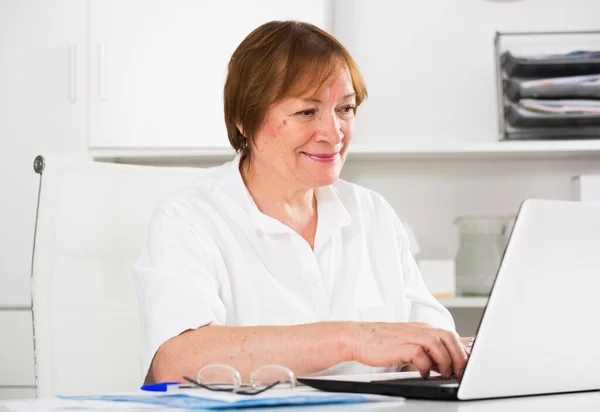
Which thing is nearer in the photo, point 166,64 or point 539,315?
point 539,315

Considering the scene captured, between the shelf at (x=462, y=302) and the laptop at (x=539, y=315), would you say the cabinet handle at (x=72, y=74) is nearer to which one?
the shelf at (x=462, y=302)

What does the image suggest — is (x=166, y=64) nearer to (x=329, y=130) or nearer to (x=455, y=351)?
(x=329, y=130)

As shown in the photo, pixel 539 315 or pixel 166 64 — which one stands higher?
pixel 166 64

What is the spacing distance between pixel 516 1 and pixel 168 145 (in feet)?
3.98

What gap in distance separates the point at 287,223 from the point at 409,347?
0.64 metres

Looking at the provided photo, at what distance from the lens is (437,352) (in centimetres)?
101

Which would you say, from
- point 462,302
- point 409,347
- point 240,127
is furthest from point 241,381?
point 462,302

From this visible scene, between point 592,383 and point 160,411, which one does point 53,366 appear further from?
point 592,383

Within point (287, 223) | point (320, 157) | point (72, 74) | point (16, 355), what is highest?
point (72, 74)

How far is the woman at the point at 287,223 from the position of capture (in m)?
1.46

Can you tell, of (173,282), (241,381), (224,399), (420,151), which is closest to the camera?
(224,399)

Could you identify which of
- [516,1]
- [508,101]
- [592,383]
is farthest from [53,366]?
[516,1]

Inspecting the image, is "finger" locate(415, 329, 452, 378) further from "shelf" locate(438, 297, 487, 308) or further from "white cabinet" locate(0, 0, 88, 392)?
"white cabinet" locate(0, 0, 88, 392)

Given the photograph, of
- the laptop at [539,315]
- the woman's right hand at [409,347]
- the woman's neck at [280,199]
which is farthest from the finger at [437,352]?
the woman's neck at [280,199]
